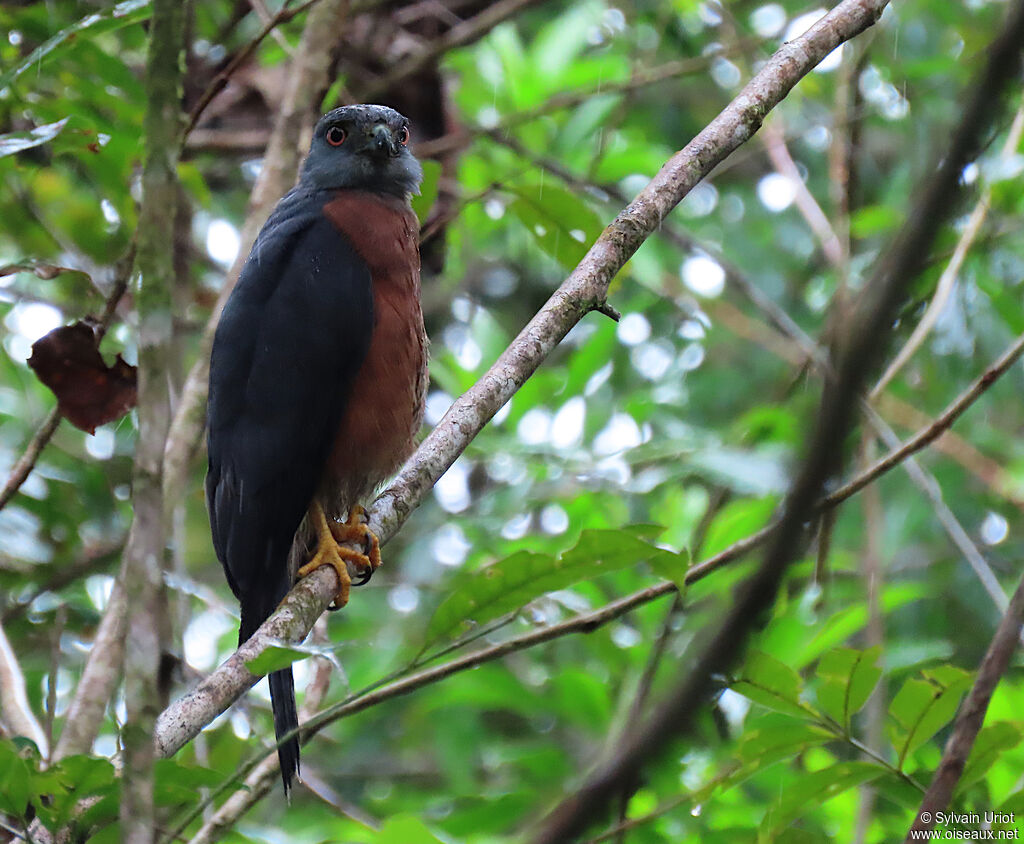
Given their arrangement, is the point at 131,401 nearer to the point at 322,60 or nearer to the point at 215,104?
the point at 322,60

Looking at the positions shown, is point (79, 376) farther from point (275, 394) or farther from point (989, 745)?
point (989, 745)

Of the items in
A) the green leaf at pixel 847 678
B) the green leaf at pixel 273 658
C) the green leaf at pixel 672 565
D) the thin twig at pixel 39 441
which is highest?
the thin twig at pixel 39 441

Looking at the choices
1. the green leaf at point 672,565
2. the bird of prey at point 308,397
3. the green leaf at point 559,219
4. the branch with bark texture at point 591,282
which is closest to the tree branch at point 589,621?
the green leaf at point 672,565

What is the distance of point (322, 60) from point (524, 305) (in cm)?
341

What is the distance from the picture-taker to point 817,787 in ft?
7.75

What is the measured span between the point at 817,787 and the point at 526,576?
806mm

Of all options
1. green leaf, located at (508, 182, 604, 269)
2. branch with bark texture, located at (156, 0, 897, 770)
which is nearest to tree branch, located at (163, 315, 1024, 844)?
branch with bark texture, located at (156, 0, 897, 770)

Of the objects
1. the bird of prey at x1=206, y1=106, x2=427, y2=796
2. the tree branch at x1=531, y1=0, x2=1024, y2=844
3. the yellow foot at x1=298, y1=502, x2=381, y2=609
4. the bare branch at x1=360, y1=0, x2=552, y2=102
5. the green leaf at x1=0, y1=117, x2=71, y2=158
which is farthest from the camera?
the bare branch at x1=360, y1=0, x2=552, y2=102

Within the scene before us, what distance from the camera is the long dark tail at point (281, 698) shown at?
2.80m

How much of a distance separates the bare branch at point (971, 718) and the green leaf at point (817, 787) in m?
0.35

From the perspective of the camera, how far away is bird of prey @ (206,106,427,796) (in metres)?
3.27

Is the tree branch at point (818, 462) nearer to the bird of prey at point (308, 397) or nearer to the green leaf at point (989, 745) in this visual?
the green leaf at point (989, 745)

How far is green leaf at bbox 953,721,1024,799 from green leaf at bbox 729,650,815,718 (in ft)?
1.15

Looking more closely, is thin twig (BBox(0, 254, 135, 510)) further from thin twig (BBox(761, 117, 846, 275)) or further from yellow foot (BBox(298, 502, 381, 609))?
thin twig (BBox(761, 117, 846, 275))
